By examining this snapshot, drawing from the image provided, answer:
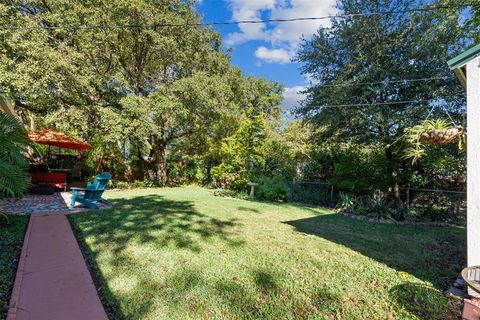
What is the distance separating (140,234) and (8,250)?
5.97 ft

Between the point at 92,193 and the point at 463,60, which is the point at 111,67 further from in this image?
the point at 463,60

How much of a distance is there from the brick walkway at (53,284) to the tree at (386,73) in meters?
7.51

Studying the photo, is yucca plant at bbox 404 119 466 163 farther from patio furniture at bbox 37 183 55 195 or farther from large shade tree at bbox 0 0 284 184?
patio furniture at bbox 37 183 55 195

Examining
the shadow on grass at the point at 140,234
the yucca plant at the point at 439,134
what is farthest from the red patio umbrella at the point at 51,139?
the yucca plant at the point at 439,134

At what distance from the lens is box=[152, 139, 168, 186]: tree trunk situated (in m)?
14.4

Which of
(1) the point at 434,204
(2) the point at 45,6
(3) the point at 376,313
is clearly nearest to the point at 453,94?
(1) the point at 434,204

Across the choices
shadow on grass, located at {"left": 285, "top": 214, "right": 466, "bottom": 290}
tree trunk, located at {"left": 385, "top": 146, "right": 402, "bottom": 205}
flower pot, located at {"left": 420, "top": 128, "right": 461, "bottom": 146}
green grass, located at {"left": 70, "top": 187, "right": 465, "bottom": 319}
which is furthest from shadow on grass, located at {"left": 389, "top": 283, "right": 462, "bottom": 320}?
tree trunk, located at {"left": 385, "top": 146, "right": 402, "bottom": 205}

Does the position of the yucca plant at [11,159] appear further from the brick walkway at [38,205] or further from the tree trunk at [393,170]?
the tree trunk at [393,170]

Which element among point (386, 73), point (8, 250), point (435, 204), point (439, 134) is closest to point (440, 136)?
point (439, 134)

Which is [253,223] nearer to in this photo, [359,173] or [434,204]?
[359,173]

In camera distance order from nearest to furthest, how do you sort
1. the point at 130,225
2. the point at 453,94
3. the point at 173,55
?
the point at 130,225
the point at 453,94
the point at 173,55

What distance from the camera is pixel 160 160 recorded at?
14648 millimetres

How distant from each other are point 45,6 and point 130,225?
1142 cm

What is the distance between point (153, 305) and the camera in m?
2.61
